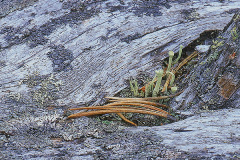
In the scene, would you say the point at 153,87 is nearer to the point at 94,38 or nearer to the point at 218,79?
the point at 218,79

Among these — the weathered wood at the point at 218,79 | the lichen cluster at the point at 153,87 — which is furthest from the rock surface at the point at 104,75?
the lichen cluster at the point at 153,87

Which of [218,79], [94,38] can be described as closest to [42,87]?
[94,38]

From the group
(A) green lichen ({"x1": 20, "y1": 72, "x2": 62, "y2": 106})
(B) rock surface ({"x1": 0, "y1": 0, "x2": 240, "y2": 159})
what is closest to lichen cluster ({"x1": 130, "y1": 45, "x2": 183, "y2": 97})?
(B) rock surface ({"x1": 0, "y1": 0, "x2": 240, "y2": 159})

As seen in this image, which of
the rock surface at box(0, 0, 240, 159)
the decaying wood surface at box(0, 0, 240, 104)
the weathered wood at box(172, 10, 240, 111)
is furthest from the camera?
the decaying wood surface at box(0, 0, 240, 104)

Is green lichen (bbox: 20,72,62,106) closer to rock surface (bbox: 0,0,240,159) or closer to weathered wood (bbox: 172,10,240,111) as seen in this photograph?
rock surface (bbox: 0,0,240,159)

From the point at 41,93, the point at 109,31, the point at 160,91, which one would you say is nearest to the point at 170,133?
the point at 160,91

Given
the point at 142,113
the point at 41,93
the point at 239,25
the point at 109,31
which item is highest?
the point at 239,25

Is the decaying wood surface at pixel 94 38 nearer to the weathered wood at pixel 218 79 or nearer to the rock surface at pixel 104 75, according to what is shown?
the rock surface at pixel 104 75

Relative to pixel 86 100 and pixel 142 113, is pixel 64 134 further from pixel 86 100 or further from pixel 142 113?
pixel 142 113
